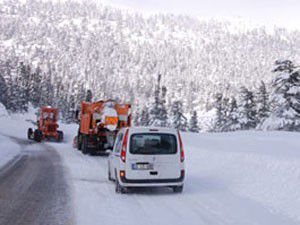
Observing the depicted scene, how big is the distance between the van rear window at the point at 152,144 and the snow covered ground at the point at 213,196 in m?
1.15

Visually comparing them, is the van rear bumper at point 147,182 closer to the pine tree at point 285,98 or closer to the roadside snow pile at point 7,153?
the roadside snow pile at point 7,153

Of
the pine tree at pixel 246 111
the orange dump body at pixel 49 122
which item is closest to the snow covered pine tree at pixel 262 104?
the pine tree at pixel 246 111

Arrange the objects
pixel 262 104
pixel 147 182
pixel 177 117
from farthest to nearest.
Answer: pixel 177 117 → pixel 262 104 → pixel 147 182

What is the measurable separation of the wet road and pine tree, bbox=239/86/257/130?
46.3m

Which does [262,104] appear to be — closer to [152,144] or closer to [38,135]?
[38,135]

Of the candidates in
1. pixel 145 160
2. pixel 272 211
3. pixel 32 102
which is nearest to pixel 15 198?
pixel 145 160

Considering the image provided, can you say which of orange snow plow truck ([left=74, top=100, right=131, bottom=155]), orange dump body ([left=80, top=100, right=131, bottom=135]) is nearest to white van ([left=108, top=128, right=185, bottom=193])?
orange snow plow truck ([left=74, top=100, right=131, bottom=155])

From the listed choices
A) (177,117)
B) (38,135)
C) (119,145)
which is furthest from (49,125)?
(177,117)

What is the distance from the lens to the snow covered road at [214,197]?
26.4ft

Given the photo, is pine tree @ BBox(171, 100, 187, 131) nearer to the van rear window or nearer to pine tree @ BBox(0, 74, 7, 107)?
pine tree @ BBox(0, 74, 7, 107)

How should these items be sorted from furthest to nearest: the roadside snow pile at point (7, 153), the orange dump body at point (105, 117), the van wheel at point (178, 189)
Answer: the orange dump body at point (105, 117), the roadside snow pile at point (7, 153), the van wheel at point (178, 189)

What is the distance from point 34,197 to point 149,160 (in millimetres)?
3043

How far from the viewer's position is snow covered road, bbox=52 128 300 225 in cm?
804

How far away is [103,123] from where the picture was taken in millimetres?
24141
